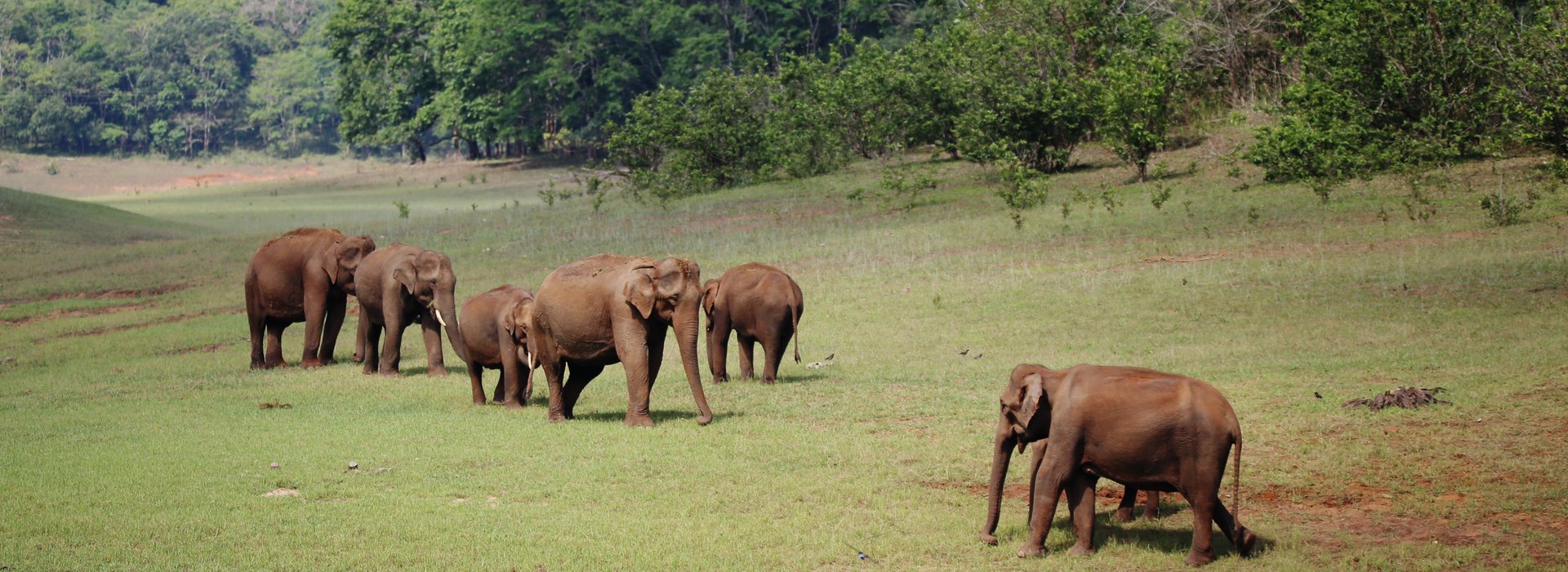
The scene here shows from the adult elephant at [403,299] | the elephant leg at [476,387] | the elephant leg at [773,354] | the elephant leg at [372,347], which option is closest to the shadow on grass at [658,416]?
the elephant leg at [476,387]

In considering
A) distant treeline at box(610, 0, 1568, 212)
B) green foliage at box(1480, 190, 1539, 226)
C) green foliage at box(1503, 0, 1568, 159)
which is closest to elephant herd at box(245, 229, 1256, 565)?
green foliage at box(1480, 190, 1539, 226)

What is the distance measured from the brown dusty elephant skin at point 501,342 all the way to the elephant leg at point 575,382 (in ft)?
1.93

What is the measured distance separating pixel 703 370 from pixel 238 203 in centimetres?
4896

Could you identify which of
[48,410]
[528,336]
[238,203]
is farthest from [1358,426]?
[238,203]

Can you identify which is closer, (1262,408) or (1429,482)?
(1429,482)

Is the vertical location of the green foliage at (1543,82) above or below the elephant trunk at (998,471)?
above

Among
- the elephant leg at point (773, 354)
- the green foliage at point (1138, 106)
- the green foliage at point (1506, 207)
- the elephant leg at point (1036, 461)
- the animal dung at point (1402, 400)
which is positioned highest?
the green foliage at point (1138, 106)

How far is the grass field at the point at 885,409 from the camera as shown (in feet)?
31.8

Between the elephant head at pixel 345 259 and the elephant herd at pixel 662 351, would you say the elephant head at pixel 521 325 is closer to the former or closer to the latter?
the elephant herd at pixel 662 351

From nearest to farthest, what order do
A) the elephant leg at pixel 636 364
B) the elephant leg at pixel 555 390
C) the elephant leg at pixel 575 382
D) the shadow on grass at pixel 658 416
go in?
the elephant leg at pixel 636 364, the elephant leg at pixel 555 390, the shadow on grass at pixel 658 416, the elephant leg at pixel 575 382

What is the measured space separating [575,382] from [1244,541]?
7511mm

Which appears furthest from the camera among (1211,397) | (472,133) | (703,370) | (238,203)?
(472,133)

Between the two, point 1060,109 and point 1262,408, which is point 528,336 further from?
point 1060,109

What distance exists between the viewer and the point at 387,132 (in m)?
77.2
